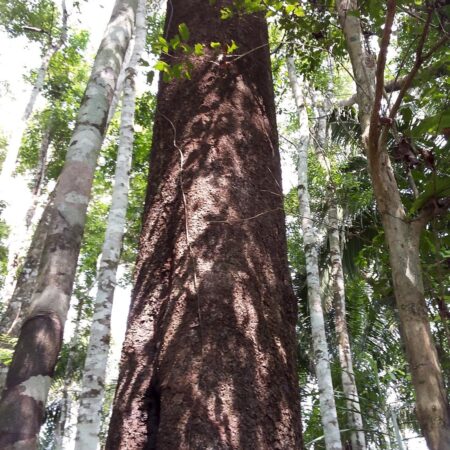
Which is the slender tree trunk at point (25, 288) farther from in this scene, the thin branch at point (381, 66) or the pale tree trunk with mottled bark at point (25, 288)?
the thin branch at point (381, 66)

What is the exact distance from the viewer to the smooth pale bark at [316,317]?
6551 millimetres

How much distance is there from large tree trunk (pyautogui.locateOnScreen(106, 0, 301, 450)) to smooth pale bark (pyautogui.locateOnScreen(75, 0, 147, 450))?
291 cm

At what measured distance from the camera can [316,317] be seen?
24.8ft

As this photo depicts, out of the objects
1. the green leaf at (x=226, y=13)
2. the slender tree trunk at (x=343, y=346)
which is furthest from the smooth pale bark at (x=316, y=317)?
the green leaf at (x=226, y=13)

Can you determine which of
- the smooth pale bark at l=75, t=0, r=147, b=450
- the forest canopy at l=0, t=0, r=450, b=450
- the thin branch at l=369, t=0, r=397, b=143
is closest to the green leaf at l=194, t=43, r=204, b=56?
the forest canopy at l=0, t=0, r=450, b=450

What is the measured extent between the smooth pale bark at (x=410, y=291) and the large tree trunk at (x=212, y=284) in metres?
0.44

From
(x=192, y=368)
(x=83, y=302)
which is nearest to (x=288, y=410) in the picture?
(x=192, y=368)

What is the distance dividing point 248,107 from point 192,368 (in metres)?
1.33

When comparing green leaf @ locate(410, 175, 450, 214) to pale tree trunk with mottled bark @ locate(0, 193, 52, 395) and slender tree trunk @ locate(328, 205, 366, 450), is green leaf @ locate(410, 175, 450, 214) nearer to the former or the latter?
slender tree trunk @ locate(328, 205, 366, 450)

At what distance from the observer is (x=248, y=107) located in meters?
2.44

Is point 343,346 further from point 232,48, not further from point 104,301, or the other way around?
point 232,48

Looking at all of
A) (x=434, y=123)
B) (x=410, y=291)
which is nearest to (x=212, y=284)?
(x=410, y=291)

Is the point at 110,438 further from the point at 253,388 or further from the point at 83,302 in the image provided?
the point at 83,302

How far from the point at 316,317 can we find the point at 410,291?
19.5 feet
